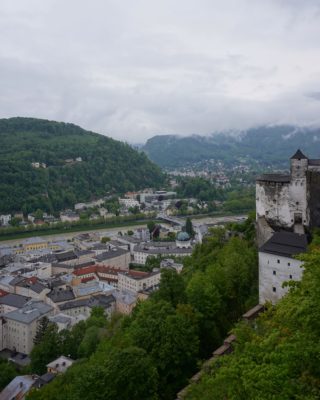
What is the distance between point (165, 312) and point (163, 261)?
3455 centimetres

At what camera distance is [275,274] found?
60.2 feet

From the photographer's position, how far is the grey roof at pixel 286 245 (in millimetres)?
18234

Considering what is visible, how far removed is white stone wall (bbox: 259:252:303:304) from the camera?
17.8 metres

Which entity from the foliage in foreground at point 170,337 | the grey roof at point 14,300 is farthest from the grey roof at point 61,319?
the foliage in foreground at point 170,337

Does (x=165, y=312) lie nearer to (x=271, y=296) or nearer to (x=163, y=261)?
(x=271, y=296)

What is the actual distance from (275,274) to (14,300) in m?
28.2

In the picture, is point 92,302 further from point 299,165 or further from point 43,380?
point 299,165

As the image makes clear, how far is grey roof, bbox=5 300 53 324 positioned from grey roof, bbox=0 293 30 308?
47.0 inches

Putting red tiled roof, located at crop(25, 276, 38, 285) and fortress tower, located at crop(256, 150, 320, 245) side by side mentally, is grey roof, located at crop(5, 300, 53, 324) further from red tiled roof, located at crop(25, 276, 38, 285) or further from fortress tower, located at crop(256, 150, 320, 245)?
fortress tower, located at crop(256, 150, 320, 245)

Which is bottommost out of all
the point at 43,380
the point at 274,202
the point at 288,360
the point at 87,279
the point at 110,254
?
the point at 43,380

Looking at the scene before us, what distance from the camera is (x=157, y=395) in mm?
14133

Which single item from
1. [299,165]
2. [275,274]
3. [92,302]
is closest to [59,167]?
[92,302]

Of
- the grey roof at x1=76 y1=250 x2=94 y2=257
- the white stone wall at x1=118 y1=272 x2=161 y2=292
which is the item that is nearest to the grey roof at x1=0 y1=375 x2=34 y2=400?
the white stone wall at x1=118 y1=272 x2=161 y2=292

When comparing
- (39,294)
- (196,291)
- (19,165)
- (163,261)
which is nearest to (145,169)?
(19,165)
